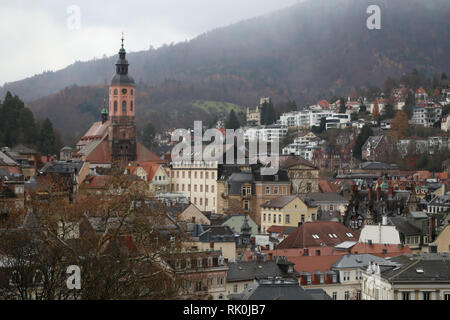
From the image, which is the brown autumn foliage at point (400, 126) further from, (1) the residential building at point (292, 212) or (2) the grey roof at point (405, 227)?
(2) the grey roof at point (405, 227)

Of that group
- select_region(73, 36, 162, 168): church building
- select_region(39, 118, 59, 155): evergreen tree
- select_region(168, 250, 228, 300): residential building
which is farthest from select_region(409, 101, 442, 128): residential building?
select_region(168, 250, 228, 300): residential building

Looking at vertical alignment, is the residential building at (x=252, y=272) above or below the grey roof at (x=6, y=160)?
below

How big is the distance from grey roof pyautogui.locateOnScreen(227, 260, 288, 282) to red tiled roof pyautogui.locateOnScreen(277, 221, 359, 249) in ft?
39.5

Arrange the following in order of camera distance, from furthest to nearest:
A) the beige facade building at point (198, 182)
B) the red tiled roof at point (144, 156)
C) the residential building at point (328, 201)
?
the red tiled roof at point (144, 156), the beige facade building at point (198, 182), the residential building at point (328, 201)

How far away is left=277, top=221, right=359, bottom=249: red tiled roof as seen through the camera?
61438 millimetres

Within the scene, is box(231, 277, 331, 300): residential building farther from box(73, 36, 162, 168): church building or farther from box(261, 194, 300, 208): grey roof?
box(73, 36, 162, 168): church building

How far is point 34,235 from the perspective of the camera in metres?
38.1

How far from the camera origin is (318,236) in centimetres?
6334

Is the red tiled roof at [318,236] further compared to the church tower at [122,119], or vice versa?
the church tower at [122,119]

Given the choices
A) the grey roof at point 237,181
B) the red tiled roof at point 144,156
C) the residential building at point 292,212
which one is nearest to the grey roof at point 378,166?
the red tiled roof at point 144,156

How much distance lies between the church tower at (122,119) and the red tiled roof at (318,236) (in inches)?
2172

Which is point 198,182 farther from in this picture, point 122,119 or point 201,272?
point 201,272

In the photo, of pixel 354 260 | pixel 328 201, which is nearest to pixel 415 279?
pixel 354 260

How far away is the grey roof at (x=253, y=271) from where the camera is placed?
47.1 m
